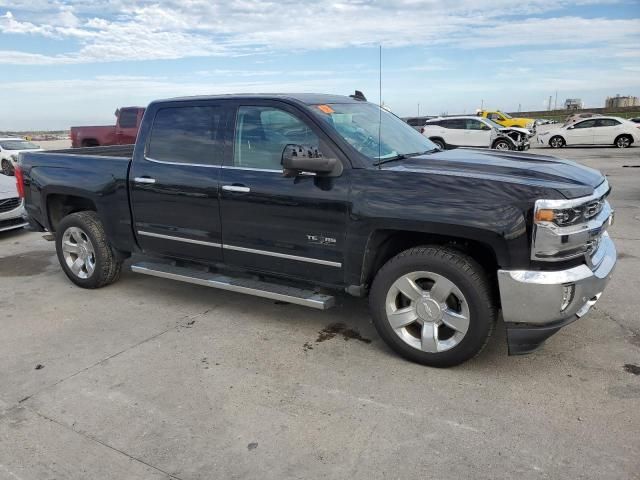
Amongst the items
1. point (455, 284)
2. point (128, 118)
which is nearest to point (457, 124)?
point (128, 118)

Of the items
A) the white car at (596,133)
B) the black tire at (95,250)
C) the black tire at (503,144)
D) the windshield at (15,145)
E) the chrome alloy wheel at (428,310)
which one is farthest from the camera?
the white car at (596,133)

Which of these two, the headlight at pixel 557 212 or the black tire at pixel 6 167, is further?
the black tire at pixel 6 167

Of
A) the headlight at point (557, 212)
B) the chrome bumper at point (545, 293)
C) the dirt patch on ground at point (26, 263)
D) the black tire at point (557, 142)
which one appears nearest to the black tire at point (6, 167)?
the dirt patch on ground at point (26, 263)

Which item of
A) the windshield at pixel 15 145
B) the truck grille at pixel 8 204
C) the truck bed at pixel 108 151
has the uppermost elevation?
the truck bed at pixel 108 151

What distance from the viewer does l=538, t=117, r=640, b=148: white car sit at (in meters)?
23.4

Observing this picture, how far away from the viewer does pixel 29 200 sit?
589cm

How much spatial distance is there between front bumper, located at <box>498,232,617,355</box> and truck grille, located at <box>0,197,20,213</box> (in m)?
7.60

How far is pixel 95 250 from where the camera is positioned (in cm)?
538

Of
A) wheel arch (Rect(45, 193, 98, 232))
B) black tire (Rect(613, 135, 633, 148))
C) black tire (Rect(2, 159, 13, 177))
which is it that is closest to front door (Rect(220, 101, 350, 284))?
wheel arch (Rect(45, 193, 98, 232))

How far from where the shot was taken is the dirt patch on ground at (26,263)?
6.38 meters

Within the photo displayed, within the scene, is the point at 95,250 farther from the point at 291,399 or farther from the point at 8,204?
the point at 8,204

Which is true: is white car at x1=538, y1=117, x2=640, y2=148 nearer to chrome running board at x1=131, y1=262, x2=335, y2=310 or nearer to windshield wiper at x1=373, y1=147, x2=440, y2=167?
windshield wiper at x1=373, y1=147, x2=440, y2=167

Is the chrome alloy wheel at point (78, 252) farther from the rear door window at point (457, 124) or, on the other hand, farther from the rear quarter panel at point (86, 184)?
the rear door window at point (457, 124)

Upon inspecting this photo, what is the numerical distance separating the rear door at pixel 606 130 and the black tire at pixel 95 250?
78.6 feet
